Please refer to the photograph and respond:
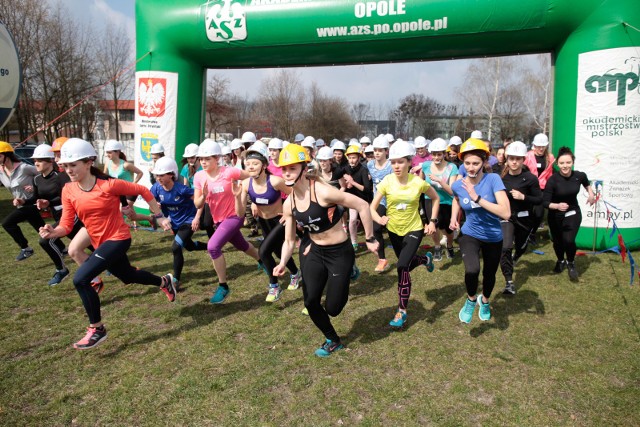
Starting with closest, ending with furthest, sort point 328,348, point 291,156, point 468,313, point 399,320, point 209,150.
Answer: point 291,156, point 328,348, point 468,313, point 399,320, point 209,150

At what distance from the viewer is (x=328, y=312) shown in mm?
4055

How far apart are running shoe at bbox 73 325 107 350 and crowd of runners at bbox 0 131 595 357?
10mm

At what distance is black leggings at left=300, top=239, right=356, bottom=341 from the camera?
3924mm

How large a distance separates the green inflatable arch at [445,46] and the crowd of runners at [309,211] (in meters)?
1.03

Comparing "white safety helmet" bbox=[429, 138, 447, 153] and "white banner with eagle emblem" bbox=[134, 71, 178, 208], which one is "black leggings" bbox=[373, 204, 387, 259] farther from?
"white banner with eagle emblem" bbox=[134, 71, 178, 208]

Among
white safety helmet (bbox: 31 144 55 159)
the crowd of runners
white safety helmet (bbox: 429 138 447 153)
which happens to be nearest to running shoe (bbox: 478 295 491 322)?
the crowd of runners

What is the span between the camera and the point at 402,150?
15.8 ft

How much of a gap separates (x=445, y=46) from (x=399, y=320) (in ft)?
19.8

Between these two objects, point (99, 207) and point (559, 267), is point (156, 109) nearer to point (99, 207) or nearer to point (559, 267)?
point (99, 207)

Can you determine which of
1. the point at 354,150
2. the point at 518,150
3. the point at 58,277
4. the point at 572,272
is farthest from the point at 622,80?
the point at 58,277

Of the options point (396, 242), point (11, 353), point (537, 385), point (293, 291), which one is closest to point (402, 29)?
point (396, 242)

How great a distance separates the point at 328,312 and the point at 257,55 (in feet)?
23.1

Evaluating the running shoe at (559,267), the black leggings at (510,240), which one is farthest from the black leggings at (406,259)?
the running shoe at (559,267)

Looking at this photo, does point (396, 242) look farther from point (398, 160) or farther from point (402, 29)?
point (402, 29)
